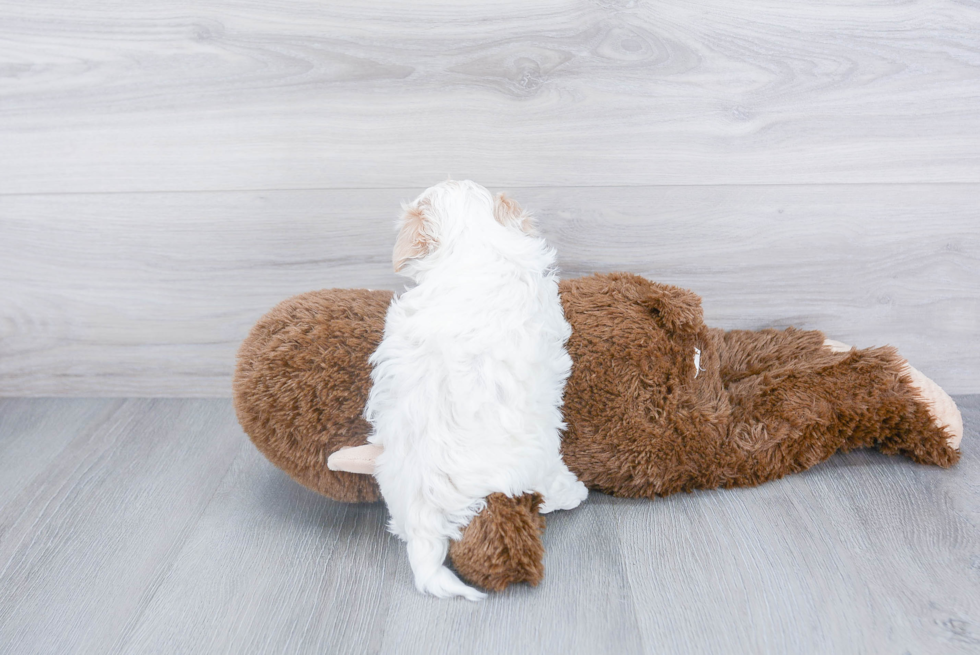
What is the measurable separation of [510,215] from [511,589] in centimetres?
42

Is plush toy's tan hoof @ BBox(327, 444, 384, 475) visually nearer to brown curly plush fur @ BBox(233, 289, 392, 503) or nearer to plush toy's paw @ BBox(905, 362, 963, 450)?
→ brown curly plush fur @ BBox(233, 289, 392, 503)

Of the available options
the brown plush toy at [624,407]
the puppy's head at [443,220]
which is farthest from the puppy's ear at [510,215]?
the brown plush toy at [624,407]

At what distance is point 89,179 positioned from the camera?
103 cm

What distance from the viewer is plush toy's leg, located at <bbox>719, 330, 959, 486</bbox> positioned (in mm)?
864

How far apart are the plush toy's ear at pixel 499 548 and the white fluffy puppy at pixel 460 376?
1 centimetres

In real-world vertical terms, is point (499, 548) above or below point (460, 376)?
below

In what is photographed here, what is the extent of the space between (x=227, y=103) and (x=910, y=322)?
1.10 m

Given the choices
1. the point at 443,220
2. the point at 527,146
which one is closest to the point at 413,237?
the point at 443,220

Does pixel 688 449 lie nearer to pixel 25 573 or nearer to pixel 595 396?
pixel 595 396

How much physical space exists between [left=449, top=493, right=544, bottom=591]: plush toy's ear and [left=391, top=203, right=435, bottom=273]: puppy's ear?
286mm

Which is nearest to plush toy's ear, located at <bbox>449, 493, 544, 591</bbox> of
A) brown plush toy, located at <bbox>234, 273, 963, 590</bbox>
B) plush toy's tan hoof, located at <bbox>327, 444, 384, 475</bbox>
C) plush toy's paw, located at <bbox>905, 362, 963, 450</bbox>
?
brown plush toy, located at <bbox>234, 273, 963, 590</bbox>

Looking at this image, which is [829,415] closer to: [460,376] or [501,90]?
[460,376]

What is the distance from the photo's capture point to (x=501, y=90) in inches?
37.3

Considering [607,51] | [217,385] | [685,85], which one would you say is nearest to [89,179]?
[217,385]
